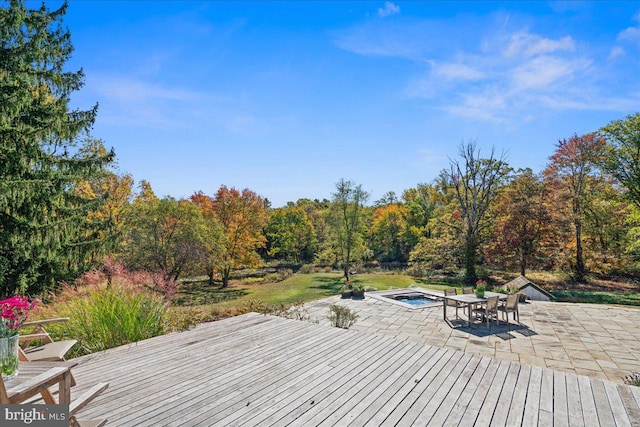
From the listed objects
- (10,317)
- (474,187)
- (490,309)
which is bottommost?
(490,309)

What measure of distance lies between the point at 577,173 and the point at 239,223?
67.6ft

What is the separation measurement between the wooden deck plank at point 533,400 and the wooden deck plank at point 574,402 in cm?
24

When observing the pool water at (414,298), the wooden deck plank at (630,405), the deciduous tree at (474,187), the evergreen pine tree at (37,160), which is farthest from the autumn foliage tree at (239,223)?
the wooden deck plank at (630,405)

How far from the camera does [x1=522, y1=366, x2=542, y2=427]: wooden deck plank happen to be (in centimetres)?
262

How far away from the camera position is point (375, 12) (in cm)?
651

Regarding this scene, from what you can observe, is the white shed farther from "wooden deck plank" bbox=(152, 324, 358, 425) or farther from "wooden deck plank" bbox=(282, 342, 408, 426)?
"wooden deck plank" bbox=(282, 342, 408, 426)

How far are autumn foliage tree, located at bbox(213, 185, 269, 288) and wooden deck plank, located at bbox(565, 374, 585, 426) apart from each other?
18.7 meters

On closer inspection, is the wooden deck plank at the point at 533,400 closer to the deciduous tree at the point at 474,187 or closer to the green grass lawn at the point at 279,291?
the green grass lawn at the point at 279,291

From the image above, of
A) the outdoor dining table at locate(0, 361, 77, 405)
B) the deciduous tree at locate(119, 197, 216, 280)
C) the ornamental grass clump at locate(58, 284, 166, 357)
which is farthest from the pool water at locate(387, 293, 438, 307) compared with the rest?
the outdoor dining table at locate(0, 361, 77, 405)

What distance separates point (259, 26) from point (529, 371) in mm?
8106

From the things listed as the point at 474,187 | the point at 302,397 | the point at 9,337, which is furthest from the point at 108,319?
the point at 474,187

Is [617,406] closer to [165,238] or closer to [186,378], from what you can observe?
[186,378]

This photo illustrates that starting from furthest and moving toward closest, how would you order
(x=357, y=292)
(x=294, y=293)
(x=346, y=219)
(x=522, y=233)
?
1. (x=346, y=219)
2. (x=294, y=293)
3. (x=522, y=233)
4. (x=357, y=292)

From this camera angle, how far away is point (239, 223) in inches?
858
